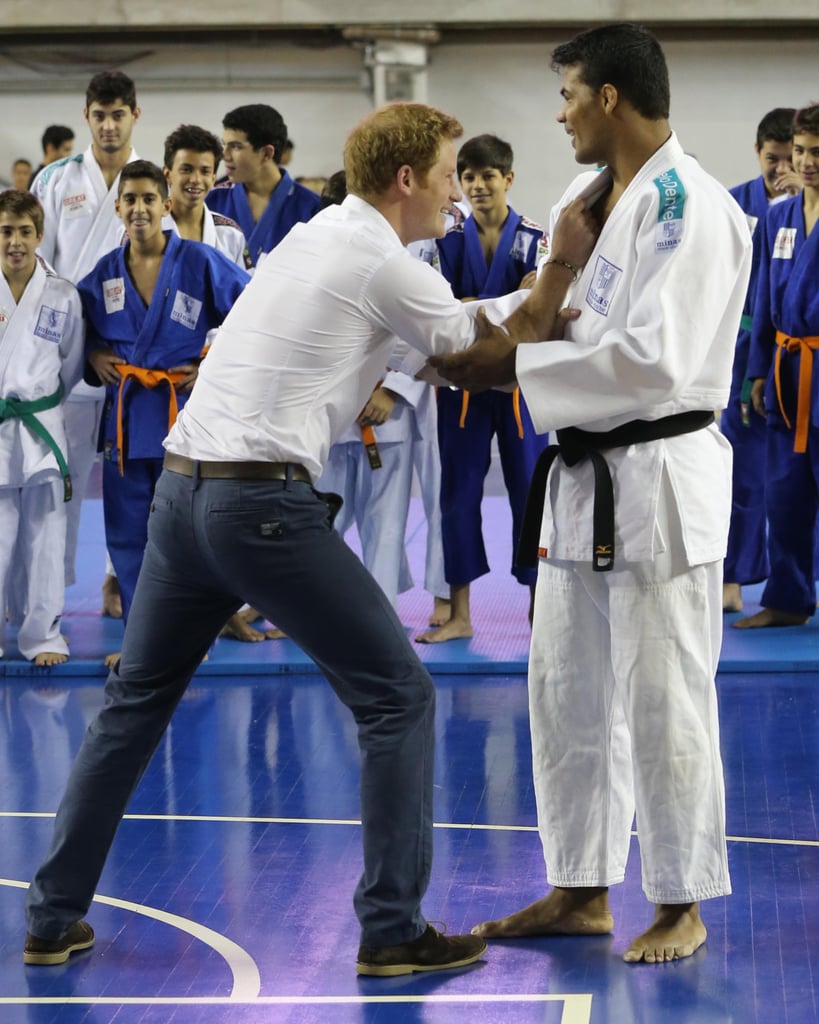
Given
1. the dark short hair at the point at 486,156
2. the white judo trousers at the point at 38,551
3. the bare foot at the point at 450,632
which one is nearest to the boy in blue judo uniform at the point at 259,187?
the dark short hair at the point at 486,156

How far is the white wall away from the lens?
15219mm

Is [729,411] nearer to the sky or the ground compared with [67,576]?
nearer to the sky

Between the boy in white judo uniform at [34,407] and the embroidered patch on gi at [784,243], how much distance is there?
255 centimetres

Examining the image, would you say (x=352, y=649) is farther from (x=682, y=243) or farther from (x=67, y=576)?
(x=67, y=576)

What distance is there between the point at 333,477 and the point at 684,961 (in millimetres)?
3226

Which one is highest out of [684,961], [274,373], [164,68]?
[164,68]

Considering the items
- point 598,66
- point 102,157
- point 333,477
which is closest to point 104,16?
point 102,157

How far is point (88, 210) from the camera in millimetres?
6270

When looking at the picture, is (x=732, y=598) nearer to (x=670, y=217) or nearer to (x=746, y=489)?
(x=746, y=489)

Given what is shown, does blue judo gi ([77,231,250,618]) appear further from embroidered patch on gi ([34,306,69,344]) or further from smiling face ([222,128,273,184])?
smiling face ([222,128,273,184])

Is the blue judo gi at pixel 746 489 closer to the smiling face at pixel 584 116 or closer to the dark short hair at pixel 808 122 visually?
the dark short hair at pixel 808 122

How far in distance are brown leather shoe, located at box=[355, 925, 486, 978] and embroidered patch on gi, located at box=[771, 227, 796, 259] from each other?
137 inches

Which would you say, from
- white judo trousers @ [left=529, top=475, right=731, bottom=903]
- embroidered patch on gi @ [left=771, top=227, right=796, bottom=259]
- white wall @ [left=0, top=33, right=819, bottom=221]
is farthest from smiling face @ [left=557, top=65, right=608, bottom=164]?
white wall @ [left=0, top=33, right=819, bottom=221]

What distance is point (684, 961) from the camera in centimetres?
304
